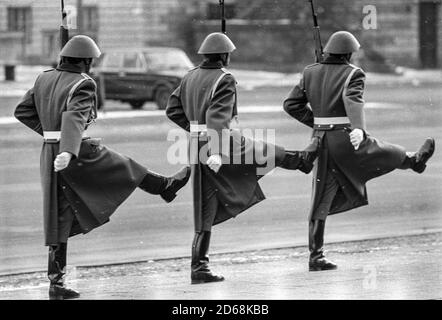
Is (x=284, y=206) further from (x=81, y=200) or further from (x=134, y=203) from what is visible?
(x=81, y=200)

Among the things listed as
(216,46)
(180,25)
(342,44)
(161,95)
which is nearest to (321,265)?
(342,44)

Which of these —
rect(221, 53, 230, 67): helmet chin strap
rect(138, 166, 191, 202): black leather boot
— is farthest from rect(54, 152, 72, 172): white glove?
rect(221, 53, 230, 67): helmet chin strap

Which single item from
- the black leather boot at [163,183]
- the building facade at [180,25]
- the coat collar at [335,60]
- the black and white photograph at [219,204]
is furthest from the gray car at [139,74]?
the black leather boot at [163,183]

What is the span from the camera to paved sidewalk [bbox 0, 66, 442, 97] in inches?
1471

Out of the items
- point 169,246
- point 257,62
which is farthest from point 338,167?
point 257,62

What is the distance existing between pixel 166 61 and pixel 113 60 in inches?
48.8

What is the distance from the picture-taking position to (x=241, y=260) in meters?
10.1

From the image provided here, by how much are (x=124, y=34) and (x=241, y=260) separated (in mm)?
34567

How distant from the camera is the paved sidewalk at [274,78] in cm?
3735

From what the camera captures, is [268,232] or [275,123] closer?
[268,232]

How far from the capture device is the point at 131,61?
28.3 meters

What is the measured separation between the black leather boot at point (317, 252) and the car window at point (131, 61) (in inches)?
748

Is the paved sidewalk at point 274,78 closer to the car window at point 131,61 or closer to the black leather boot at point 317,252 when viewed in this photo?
the car window at point 131,61
